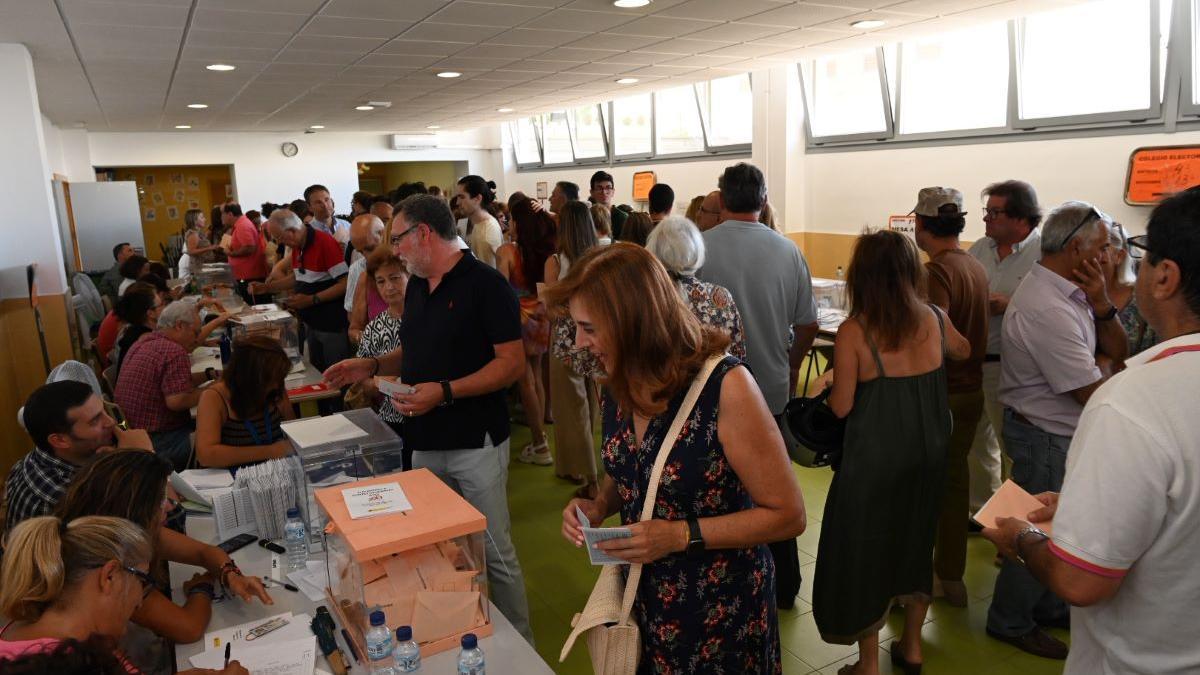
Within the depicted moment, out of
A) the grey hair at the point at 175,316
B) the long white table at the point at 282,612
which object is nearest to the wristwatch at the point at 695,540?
the long white table at the point at 282,612

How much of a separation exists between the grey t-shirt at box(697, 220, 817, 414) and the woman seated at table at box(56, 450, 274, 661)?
2.06m

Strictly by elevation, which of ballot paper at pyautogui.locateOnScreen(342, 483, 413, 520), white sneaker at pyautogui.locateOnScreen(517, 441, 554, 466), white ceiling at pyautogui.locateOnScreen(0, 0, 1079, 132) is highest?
white ceiling at pyautogui.locateOnScreen(0, 0, 1079, 132)

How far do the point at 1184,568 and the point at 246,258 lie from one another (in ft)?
27.8

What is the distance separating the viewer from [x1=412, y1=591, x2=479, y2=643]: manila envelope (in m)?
1.75

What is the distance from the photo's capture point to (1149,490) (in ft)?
3.70

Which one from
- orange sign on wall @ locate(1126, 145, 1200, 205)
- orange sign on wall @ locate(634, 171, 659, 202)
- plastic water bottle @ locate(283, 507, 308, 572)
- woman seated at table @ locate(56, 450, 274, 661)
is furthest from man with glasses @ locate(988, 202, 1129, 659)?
orange sign on wall @ locate(634, 171, 659, 202)

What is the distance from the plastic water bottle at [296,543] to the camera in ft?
7.43

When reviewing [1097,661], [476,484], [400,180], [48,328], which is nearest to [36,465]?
[476,484]

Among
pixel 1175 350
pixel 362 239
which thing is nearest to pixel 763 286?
pixel 1175 350

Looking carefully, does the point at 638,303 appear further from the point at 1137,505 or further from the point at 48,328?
the point at 48,328

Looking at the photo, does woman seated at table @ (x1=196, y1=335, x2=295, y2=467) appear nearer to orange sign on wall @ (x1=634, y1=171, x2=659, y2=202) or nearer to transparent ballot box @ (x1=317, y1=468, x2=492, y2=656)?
transparent ballot box @ (x1=317, y1=468, x2=492, y2=656)

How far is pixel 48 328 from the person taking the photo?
567cm

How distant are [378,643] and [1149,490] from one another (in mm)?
1487

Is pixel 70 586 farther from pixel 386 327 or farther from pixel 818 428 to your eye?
pixel 818 428
